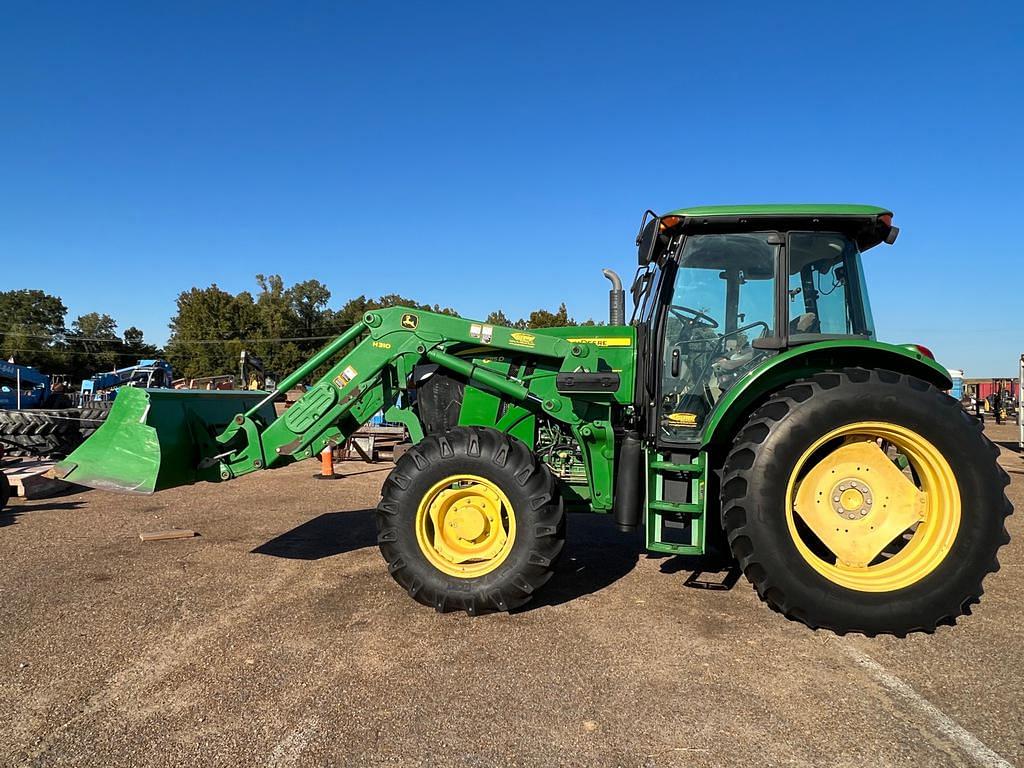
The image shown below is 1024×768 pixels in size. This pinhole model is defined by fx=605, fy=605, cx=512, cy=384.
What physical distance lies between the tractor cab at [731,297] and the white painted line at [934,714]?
1.56 m

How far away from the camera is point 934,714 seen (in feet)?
9.00

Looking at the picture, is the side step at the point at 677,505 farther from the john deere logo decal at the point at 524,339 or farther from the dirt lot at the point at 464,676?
the john deere logo decal at the point at 524,339

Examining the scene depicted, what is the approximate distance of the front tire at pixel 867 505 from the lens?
3.42 metres

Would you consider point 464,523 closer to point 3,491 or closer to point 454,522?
point 454,522

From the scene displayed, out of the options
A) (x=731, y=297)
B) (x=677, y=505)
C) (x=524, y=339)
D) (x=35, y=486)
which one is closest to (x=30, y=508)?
(x=35, y=486)

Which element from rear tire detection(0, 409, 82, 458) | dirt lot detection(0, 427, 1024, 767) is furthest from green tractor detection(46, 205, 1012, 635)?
rear tire detection(0, 409, 82, 458)

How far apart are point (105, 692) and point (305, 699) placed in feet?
3.28

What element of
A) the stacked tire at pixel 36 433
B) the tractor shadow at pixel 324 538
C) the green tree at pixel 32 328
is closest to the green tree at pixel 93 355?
the green tree at pixel 32 328

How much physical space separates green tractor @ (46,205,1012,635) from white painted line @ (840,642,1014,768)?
0.22 metres

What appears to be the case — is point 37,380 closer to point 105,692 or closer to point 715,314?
point 105,692

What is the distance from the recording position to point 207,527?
6.34 meters

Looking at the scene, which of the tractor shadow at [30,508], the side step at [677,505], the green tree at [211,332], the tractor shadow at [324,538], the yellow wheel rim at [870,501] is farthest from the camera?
the green tree at [211,332]

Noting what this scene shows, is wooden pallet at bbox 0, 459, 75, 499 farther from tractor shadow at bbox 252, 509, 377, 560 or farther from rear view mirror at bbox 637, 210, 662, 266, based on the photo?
rear view mirror at bbox 637, 210, 662, 266

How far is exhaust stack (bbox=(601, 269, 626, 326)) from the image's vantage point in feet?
15.5
